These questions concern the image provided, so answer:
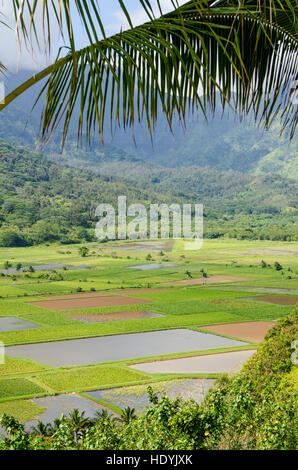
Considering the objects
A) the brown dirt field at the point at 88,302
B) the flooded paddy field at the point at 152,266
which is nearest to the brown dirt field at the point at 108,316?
the brown dirt field at the point at 88,302

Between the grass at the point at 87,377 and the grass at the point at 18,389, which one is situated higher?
the grass at the point at 18,389

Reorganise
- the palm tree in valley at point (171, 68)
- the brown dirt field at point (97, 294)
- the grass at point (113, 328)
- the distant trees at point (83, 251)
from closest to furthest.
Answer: the palm tree in valley at point (171, 68)
the grass at point (113, 328)
the brown dirt field at point (97, 294)
the distant trees at point (83, 251)

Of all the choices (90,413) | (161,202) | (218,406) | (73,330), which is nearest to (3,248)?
(73,330)

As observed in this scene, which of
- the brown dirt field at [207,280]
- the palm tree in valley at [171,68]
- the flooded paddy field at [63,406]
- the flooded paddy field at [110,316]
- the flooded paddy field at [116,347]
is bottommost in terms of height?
the flooded paddy field at [116,347]

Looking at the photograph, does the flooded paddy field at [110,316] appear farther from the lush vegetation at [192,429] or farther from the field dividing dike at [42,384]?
the lush vegetation at [192,429]

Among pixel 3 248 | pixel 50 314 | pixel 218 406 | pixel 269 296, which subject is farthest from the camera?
pixel 3 248
